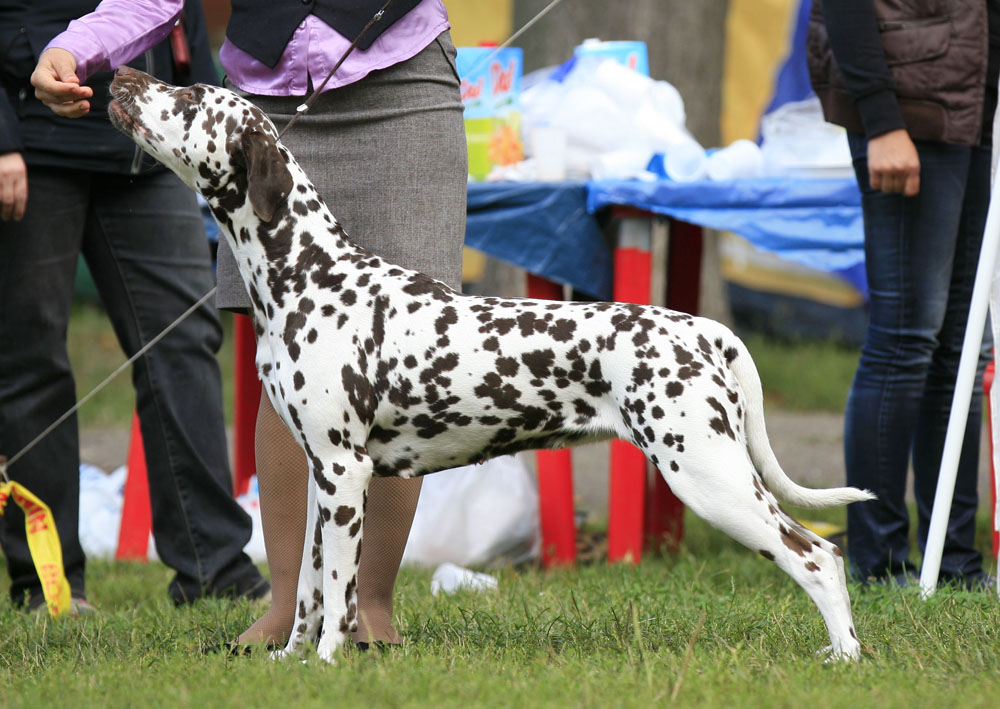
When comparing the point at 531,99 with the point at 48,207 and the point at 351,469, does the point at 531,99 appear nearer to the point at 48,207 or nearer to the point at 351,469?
the point at 48,207

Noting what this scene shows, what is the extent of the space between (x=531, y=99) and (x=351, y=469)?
2937 millimetres

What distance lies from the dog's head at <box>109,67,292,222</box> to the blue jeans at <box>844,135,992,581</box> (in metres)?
2.10

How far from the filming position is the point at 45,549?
3777mm

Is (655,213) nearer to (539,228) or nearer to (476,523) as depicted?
(539,228)

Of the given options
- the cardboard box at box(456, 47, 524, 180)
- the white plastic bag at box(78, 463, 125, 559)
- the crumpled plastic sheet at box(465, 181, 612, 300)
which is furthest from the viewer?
the white plastic bag at box(78, 463, 125, 559)

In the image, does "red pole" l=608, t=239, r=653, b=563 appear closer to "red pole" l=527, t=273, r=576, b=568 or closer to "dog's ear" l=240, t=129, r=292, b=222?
"red pole" l=527, t=273, r=576, b=568

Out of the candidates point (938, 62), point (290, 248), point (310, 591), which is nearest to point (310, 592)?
point (310, 591)

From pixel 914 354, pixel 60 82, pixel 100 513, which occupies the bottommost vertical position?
pixel 100 513

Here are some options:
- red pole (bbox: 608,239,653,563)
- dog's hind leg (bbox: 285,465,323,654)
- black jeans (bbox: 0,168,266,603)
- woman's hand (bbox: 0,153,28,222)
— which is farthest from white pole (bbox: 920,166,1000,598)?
woman's hand (bbox: 0,153,28,222)

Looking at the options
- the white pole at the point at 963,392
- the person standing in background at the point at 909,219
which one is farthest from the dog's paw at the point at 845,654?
the person standing in background at the point at 909,219

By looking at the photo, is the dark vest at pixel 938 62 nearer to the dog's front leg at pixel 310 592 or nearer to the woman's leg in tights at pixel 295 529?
the woman's leg in tights at pixel 295 529

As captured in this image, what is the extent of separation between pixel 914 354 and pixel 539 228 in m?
1.48

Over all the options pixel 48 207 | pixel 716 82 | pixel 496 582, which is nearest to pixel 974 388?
pixel 496 582

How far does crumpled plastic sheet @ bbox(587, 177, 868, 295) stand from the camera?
4473 millimetres
